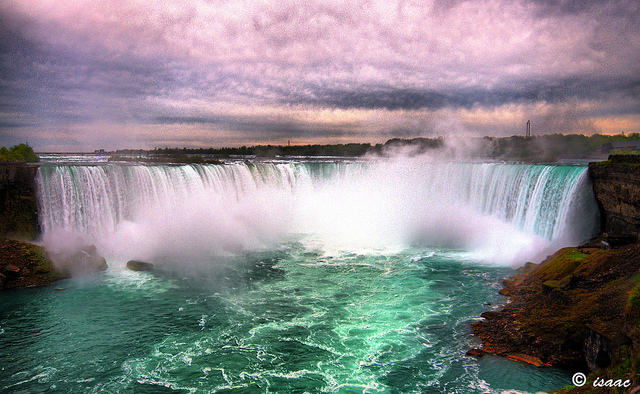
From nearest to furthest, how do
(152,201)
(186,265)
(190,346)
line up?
(190,346)
(186,265)
(152,201)

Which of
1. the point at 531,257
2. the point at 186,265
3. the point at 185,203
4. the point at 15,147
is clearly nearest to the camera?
the point at 531,257

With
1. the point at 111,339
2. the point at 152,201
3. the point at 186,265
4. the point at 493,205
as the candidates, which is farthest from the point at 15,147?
the point at 493,205

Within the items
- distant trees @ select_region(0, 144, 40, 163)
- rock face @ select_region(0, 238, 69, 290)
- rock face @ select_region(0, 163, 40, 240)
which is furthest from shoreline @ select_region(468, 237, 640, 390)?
distant trees @ select_region(0, 144, 40, 163)

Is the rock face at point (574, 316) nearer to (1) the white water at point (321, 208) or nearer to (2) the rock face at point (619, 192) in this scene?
(2) the rock face at point (619, 192)

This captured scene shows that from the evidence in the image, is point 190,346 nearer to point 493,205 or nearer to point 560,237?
point 560,237

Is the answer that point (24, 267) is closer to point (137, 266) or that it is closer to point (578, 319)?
point (137, 266)

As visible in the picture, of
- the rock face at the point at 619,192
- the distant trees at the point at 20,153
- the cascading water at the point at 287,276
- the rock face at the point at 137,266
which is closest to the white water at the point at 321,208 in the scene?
the cascading water at the point at 287,276
